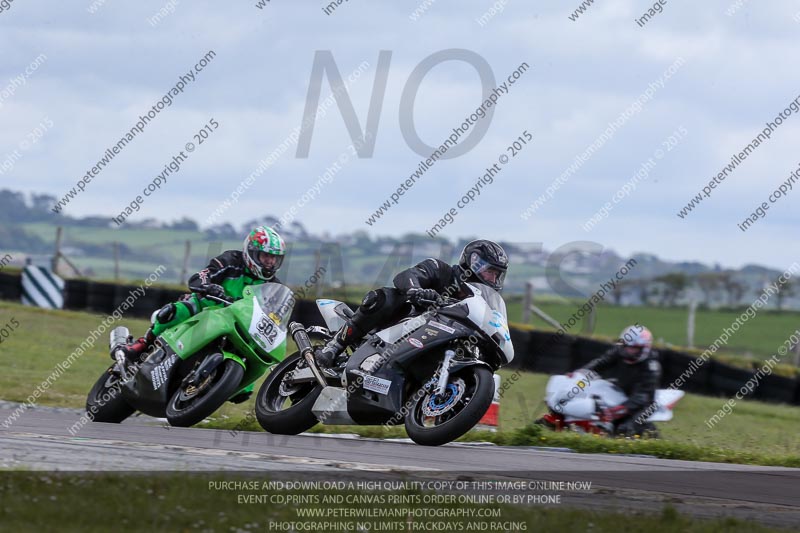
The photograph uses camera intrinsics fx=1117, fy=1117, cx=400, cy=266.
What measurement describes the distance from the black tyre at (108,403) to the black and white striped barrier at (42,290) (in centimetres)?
1665

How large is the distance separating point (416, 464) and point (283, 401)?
2363 mm

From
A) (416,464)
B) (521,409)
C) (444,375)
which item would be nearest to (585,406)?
(521,409)

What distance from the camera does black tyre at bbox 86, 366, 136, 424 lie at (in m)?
10.1

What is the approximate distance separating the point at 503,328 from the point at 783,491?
2.37 m

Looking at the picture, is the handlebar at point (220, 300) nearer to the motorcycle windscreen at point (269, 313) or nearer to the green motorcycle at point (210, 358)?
the green motorcycle at point (210, 358)

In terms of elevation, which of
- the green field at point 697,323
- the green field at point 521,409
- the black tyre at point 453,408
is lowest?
the green field at point 697,323

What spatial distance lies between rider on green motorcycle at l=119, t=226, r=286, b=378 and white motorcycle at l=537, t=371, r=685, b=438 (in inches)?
195

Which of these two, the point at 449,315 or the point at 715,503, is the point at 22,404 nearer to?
the point at 449,315

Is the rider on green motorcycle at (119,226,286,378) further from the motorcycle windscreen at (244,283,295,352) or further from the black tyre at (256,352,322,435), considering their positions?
the black tyre at (256,352,322,435)

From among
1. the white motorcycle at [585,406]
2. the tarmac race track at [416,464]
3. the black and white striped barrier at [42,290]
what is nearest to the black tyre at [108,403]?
the tarmac race track at [416,464]

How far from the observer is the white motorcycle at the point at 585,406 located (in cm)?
1339

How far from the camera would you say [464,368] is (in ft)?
27.2

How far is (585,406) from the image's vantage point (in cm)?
1350

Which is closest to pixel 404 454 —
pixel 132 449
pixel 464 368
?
pixel 464 368
